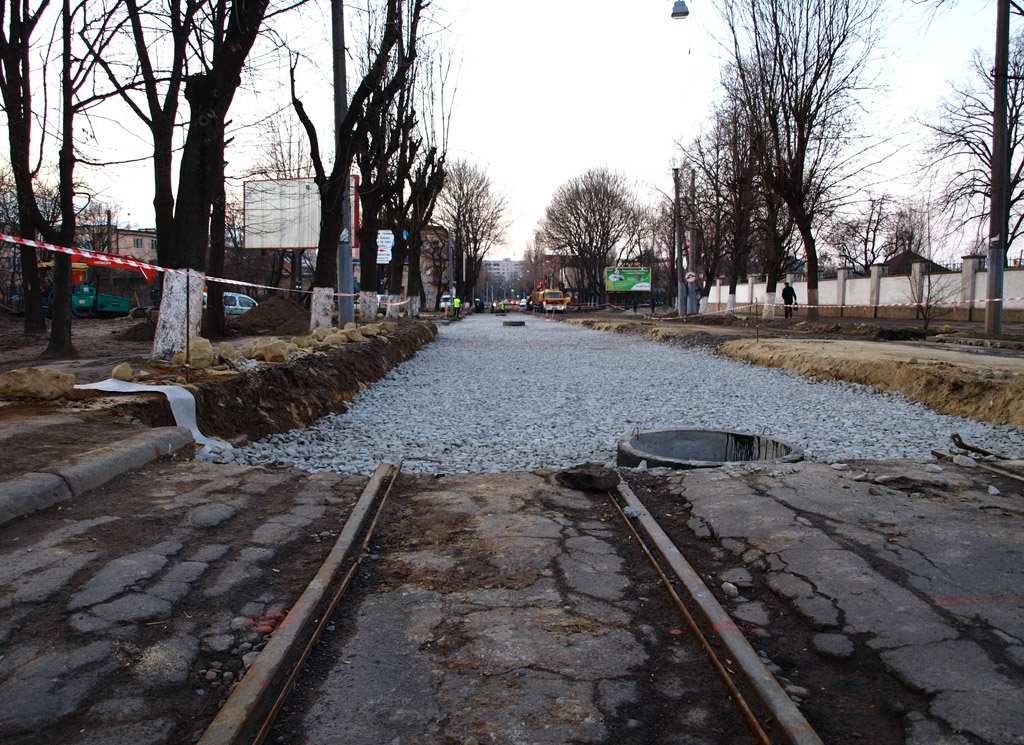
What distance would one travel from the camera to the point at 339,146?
14.6m

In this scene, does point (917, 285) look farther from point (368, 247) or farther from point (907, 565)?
point (907, 565)

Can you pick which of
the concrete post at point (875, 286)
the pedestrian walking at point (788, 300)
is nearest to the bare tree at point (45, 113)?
the pedestrian walking at point (788, 300)

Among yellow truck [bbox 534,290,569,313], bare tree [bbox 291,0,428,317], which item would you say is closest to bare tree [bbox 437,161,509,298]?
yellow truck [bbox 534,290,569,313]

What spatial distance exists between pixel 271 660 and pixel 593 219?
210 feet

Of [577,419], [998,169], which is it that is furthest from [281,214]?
[998,169]

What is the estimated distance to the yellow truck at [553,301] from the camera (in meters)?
58.8

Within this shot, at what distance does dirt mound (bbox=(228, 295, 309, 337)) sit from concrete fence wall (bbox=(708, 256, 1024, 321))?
1691cm

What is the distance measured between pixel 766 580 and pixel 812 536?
59cm

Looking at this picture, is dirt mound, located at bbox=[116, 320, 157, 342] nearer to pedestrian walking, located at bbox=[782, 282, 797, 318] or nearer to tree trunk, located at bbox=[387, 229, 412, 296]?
tree trunk, located at bbox=[387, 229, 412, 296]

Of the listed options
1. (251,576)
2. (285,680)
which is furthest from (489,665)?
(251,576)

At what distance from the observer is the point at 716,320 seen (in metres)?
32.0

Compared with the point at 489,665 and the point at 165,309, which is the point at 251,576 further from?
the point at 165,309

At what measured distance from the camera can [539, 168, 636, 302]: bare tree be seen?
6277cm

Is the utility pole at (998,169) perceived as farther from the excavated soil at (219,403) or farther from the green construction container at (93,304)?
the green construction container at (93,304)
